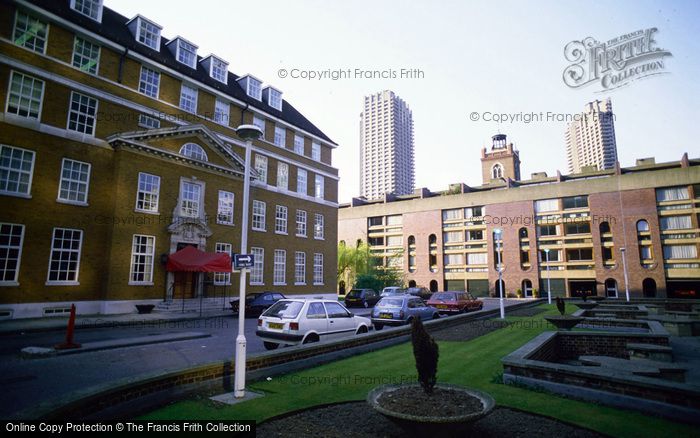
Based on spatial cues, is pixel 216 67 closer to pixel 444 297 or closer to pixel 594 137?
pixel 444 297

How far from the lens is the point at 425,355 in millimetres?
5473

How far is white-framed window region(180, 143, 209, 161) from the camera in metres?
24.8

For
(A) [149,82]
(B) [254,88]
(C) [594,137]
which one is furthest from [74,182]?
(C) [594,137]

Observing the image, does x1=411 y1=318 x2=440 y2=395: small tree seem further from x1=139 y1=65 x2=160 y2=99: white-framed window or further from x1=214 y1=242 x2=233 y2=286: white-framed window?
x1=139 y1=65 x2=160 y2=99: white-framed window

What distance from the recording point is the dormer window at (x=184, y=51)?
2736 centimetres

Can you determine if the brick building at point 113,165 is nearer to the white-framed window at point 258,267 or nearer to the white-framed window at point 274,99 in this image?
the white-framed window at point 258,267

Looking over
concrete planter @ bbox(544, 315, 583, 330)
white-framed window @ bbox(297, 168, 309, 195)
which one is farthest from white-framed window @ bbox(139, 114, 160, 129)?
concrete planter @ bbox(544, 315, 583, 330)

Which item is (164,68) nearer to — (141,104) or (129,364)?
(141,104)

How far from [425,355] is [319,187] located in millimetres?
32056

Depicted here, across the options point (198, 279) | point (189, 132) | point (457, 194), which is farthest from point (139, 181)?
point (457, 194)

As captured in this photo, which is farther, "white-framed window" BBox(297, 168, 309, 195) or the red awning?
"white-framed window" BBox(297, 168, 309, 195)

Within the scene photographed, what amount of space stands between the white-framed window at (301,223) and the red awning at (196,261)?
1111 centimetres

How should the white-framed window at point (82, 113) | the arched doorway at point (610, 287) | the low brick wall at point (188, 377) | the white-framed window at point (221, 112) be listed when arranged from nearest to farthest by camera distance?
the low brick wall at point (188, 377), the white-framed window at point (82, 113), the white-framed window at point (221, 112), the arched doorway at point (610, 287)

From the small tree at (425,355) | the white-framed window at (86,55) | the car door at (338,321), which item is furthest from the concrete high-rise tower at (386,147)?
the small tree at (425,355)
